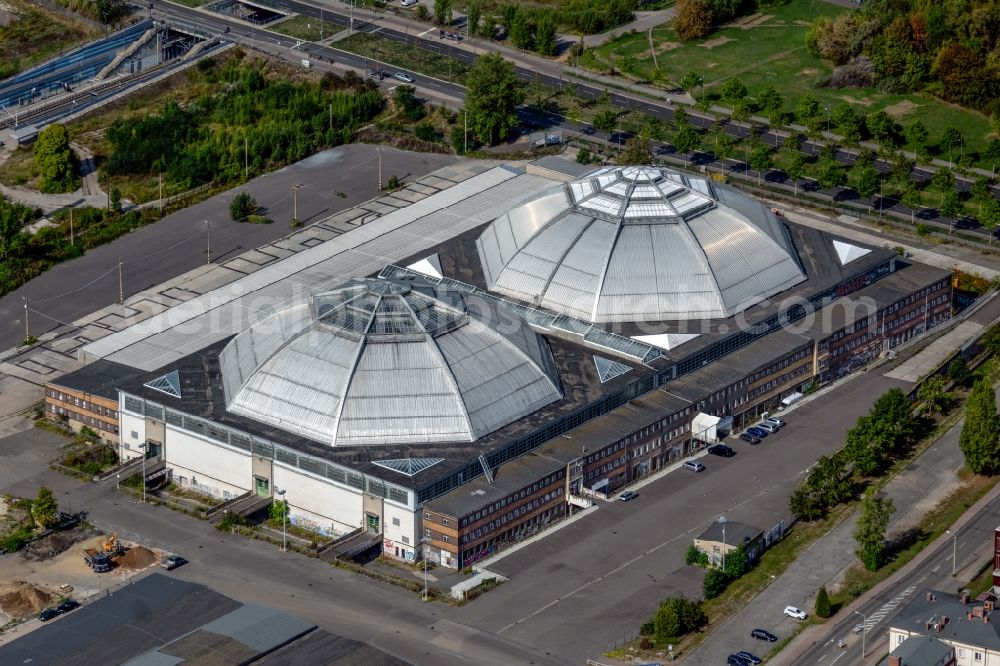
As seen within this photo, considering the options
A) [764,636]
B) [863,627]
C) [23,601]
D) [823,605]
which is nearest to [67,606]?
[23,601]

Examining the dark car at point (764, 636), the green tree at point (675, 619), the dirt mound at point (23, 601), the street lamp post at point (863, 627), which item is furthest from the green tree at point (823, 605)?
the dirt mound at point (23, 601)

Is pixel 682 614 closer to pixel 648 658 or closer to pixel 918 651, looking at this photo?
pixel 648 658

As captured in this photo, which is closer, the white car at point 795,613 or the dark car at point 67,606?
the white car at point 795,613

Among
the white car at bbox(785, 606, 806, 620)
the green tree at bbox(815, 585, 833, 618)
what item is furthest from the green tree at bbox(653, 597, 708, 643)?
the green tree at bbox(815, 585, 833, 618)

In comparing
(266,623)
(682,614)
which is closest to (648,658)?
(682,614)

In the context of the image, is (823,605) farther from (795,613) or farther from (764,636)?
(764,636)

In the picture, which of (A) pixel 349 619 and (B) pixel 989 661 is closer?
(B) pixel 989 661

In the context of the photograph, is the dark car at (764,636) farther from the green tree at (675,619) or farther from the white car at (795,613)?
the green tree at (675,619)
